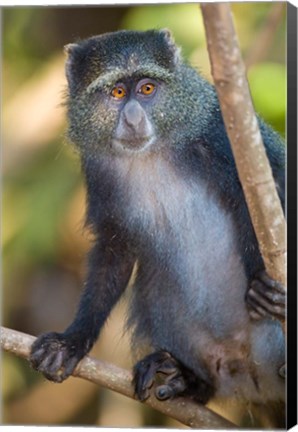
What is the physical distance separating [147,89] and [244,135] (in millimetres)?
848

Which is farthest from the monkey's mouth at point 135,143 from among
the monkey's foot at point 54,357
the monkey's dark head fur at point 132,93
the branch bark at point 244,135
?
the monkey's foot at point 54,357

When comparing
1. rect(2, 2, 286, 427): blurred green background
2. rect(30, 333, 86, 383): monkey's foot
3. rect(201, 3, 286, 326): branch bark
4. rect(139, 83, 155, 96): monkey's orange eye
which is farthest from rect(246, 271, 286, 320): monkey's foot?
rect(139, 83, 155, 96): monkey's orange eye

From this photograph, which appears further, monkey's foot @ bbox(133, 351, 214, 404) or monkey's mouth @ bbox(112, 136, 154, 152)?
monkey's foot @ bbox(133, 351, 214, 404)

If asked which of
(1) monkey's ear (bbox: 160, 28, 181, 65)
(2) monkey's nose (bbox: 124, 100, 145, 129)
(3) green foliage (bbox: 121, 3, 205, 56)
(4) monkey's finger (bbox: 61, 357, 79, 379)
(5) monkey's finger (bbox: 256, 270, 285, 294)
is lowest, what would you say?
(4) monkey's finger (bbox: 61, 357, 79, 379)

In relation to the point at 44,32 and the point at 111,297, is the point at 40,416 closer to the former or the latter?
the point at 111,297

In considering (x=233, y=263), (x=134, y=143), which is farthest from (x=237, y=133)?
(x=233, y=263)

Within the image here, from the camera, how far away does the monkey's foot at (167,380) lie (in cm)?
484

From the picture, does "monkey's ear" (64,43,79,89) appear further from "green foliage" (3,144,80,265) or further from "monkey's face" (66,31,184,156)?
"green foliage" (3,144,80,265)

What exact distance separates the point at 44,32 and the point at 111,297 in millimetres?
→ 1383

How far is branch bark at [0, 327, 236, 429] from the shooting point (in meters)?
4.68

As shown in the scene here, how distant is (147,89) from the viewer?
15.3ft

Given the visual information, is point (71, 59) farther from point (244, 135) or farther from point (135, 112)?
point (244, 135)

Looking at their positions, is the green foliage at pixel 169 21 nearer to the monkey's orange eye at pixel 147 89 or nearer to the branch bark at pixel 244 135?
the monkey's orange eye at pixel 147 89

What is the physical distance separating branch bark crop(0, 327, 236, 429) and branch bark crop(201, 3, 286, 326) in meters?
0.88
